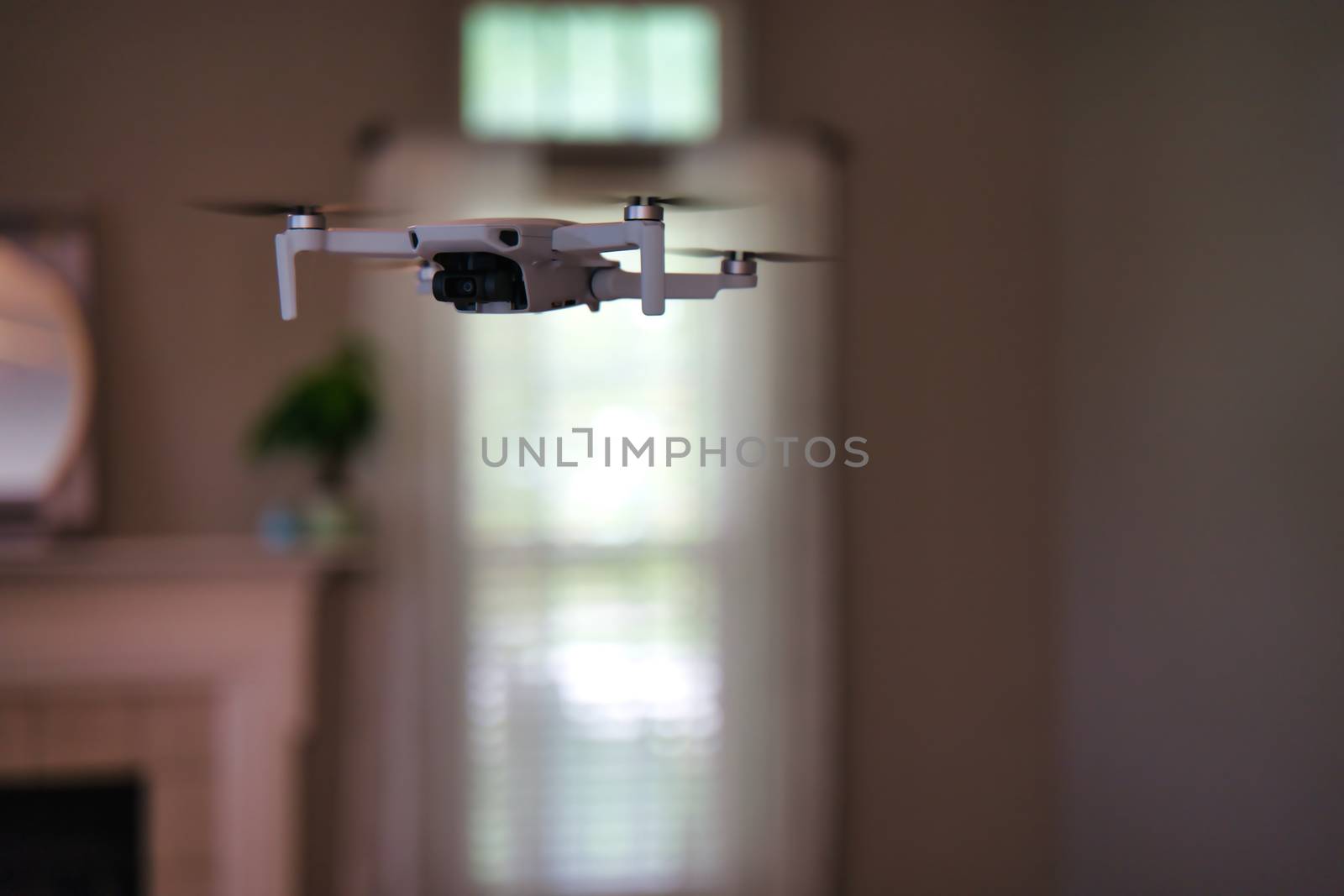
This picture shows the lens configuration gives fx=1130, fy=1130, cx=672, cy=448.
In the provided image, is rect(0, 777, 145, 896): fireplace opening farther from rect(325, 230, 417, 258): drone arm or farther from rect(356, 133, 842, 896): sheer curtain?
rect(325, 230, 417, 258): drone arm

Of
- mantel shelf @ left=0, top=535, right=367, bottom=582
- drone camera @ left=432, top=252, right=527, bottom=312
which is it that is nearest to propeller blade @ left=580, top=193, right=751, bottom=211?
drone camera @ left=432, top=252, right=527, bottom=312

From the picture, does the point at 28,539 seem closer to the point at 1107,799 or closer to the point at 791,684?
the point at 791,684

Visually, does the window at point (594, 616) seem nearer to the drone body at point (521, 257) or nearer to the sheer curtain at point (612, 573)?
the sheer curtain at point (612, 573)

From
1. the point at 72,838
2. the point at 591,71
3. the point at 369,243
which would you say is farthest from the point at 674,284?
the point at 72,838

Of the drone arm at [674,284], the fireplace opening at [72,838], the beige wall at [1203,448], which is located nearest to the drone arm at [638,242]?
the drone arm at [674,284]

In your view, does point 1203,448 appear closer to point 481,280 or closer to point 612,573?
point 612,573

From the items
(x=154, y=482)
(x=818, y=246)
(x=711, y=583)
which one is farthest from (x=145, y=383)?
(x=818, y=246)
